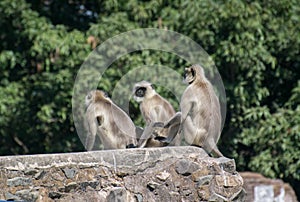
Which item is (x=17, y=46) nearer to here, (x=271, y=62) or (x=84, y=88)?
(x=84, y=88)

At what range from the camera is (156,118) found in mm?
7230

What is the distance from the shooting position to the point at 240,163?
10.7 meters

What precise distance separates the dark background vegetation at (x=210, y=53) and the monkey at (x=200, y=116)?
284 cm

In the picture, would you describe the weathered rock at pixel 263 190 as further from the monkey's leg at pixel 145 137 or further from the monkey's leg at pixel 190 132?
the monkey's leg at pixel 145 137

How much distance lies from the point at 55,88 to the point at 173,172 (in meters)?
4.62

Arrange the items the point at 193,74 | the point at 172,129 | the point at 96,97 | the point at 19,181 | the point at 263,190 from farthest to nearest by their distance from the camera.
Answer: the point at 263,190
the point at 96,97
the point at 193,74
the point at 172,129
the point at 19,181

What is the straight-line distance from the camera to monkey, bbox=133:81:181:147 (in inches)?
259

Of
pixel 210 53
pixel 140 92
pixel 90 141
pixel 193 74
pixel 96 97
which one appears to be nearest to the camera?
pixel 193 74

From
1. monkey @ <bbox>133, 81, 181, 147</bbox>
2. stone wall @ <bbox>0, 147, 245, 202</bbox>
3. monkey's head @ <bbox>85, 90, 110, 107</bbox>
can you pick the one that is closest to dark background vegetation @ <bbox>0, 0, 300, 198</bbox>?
monkey's head @ <bbox>85, 90, 110, 107</bbox>

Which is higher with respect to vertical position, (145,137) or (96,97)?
(96,97)

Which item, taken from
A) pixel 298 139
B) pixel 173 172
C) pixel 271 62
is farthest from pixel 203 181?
pixel 271 62

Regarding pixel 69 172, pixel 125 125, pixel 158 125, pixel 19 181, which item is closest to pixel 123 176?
pixel 69 172

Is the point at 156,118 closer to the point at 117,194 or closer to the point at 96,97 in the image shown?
the point at 96,97

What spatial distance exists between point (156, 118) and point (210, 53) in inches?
122
